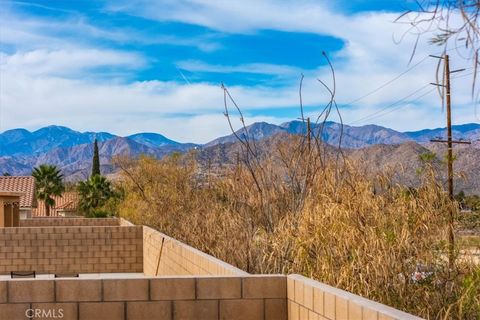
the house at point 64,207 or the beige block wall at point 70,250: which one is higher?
the beige block wall at point 70,250

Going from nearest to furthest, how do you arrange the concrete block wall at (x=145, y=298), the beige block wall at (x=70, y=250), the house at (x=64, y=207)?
the concrete block wall at (x=145, y=298)
the beige block wall at (x=70, y=250)
the house at (x=64, y=207)

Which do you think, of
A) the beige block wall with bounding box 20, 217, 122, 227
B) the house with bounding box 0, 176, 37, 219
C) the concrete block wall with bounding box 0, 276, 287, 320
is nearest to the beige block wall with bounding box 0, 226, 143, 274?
the beige block wall with bounding box 20, 217, 122, 227

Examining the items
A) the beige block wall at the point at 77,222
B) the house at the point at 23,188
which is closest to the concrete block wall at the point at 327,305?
the beige block wall at the point at 77,222

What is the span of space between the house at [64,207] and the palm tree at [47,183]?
7.22ft

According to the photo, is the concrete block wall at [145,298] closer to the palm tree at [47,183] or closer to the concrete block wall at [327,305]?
the concrete block wall at [327,305]

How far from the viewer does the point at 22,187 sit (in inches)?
1945

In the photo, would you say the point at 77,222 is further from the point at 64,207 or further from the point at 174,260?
the point at 64,207

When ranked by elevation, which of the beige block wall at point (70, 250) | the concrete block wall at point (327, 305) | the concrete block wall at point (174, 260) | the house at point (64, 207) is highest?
the concrete block wall at point (327, 305)

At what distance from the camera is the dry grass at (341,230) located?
27.3 ft

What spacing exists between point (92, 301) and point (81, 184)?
5592 centimetres

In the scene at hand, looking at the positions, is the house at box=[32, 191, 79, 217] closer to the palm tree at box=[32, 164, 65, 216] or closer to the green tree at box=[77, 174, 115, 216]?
the palm tree at box=[32, 164, 65, 216]

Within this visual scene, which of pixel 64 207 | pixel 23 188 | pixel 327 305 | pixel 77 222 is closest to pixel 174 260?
pixel 327 305

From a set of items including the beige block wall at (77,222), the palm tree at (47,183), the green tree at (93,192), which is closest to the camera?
the beige block wall at (77,222)

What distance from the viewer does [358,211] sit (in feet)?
31.0
